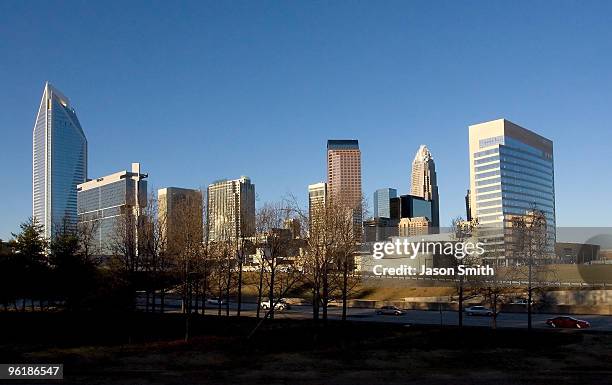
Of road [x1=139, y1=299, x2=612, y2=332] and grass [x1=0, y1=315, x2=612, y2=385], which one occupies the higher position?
grass [x1=0, y1=315, x2=612, y2=385]

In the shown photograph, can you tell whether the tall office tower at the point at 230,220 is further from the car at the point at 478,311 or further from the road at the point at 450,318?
the car at the point at 478,311

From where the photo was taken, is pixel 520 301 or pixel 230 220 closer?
pixel 230 220

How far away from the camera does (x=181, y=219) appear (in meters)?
44.3

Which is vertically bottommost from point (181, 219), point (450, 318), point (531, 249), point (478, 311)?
point (450, 318)

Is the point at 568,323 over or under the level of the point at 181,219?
under

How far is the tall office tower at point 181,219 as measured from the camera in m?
40.8

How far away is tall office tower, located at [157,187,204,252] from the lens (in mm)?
40750

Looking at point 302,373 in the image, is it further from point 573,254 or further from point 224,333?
point 573,254

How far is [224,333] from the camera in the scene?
4172 cm

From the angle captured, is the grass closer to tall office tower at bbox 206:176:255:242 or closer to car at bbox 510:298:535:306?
tall office tower at bbox 206:176:255:242

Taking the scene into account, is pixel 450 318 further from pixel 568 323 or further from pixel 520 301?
pixel 520 301

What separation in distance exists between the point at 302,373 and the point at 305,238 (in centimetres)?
1575

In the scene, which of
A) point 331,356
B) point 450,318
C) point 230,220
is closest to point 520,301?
point 450,318

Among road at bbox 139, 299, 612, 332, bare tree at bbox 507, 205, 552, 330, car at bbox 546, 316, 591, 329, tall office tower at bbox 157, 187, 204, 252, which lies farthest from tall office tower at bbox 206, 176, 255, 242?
car at bbox 546, 316, 591, 329
